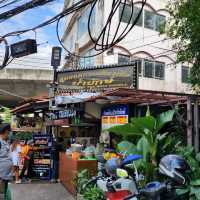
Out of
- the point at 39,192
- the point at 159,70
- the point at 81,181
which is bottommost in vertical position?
the point at 39,192

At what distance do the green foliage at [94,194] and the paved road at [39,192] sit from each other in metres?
2.94

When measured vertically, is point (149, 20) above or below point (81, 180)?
above

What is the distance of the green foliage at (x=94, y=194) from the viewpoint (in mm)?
7453

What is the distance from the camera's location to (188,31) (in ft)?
34.0

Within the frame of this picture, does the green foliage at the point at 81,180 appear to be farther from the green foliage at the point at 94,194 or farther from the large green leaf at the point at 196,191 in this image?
the large green leaf at the point at 196,191

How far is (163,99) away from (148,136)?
278cm

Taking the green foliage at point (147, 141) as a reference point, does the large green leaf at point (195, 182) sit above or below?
below

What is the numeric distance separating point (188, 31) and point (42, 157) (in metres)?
6.65

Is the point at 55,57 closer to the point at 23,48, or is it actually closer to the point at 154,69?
the point at 23,48

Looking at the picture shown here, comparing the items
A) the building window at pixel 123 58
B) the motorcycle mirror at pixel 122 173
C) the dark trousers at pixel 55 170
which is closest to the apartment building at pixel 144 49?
the building window at pixel 123 58

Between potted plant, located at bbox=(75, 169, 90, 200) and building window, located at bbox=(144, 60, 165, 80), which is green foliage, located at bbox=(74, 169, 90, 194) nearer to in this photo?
potted plant, located at bbox=(75, 169, 90, 200)

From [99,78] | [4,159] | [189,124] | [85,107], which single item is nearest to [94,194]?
[4,159]

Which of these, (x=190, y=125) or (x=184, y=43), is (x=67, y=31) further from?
(x=190, y=125)

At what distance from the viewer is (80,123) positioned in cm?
1340
